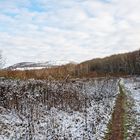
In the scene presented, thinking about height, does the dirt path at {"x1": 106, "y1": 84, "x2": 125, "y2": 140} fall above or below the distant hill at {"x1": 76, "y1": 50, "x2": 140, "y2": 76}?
below

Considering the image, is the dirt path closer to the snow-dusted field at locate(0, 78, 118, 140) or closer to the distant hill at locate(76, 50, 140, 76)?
the snow-dusted field at locate(0, 78, 118, 140)

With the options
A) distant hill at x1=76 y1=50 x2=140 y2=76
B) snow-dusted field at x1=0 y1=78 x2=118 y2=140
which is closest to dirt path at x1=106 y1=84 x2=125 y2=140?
snow-dusted field at x1=0 y1=78 x2=118 y2=140

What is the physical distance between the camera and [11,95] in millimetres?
17766

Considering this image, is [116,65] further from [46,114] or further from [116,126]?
[116,126]

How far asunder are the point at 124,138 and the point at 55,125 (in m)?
3.16

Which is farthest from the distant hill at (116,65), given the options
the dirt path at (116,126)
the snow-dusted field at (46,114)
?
the dirt path at (116,126)

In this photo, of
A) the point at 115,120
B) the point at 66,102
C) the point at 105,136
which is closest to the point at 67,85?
the point at 66,102

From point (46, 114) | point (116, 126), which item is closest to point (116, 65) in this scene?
point (46, 114)

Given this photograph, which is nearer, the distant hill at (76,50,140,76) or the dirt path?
the dirt path

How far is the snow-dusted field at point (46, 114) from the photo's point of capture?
1357 centimetres

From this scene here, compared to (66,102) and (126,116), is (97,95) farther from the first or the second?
(126,116)

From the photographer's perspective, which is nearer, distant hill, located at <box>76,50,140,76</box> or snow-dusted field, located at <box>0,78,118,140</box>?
snow-dusted field, located at <box>0,78,118,140</box>

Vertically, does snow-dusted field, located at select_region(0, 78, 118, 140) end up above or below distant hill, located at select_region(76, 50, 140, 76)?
below

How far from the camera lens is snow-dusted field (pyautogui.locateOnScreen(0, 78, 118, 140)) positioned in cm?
1357
